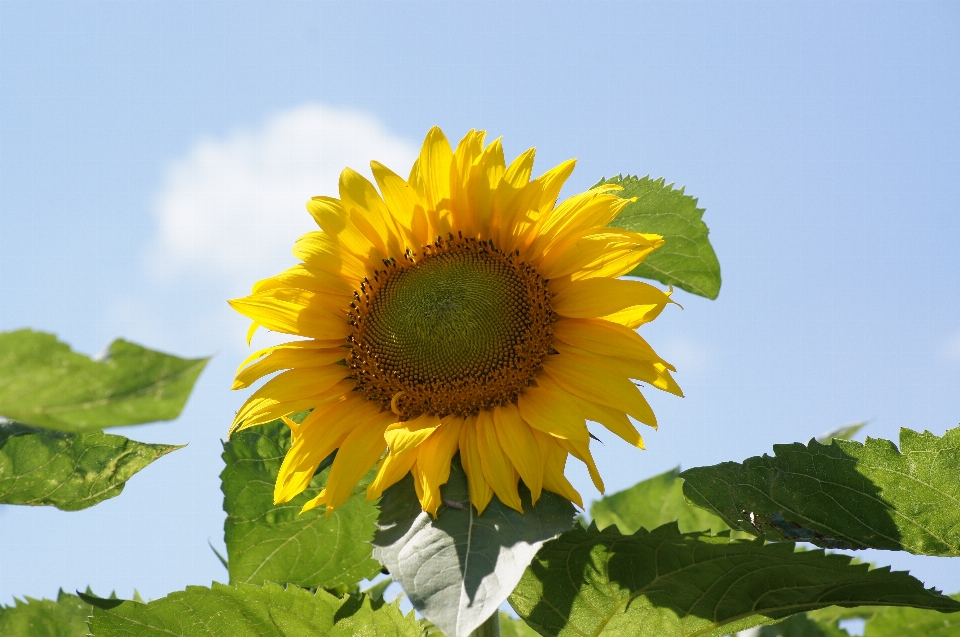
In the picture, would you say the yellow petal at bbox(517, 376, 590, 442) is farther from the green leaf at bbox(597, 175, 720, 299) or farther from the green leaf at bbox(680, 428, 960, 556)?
the green leaf at bbox(597, 175, 720, 299)

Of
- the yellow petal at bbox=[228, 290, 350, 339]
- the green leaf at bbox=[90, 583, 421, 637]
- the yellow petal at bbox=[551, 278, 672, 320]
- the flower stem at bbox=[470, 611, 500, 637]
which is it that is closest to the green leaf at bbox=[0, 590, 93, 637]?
the green leaf at bbox=[90, 583, 421, 637]

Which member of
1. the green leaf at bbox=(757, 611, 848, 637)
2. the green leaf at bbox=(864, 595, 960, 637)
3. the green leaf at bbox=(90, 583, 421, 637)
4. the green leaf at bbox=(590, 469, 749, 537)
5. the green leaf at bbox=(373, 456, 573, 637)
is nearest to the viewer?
the green leaf at bbox=(373, 456, 573, 637)

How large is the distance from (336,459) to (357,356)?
0.34 m

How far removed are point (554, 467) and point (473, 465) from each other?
19cm

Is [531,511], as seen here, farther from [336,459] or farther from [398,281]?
[398,281]

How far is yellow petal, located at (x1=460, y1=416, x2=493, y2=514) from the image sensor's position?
1987 mm

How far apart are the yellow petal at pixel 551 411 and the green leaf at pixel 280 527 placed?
48 centimetres

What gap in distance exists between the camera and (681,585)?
1.86 m

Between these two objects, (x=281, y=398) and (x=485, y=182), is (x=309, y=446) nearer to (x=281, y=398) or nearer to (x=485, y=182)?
(x=281, y=398)

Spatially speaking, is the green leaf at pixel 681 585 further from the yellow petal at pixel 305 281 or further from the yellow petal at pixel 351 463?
the yellow petal at pixel 305 281

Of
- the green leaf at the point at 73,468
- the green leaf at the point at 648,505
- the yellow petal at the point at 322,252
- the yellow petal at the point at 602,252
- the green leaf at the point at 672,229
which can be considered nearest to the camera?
the green leaf at the point at 73,468

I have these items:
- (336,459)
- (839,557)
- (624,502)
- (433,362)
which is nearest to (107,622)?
(336,459)

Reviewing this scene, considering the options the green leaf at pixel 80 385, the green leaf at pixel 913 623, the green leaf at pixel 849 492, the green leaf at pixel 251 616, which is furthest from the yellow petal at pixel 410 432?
the green leaf at pixel 913 623

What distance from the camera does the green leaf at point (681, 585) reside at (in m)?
1.81
